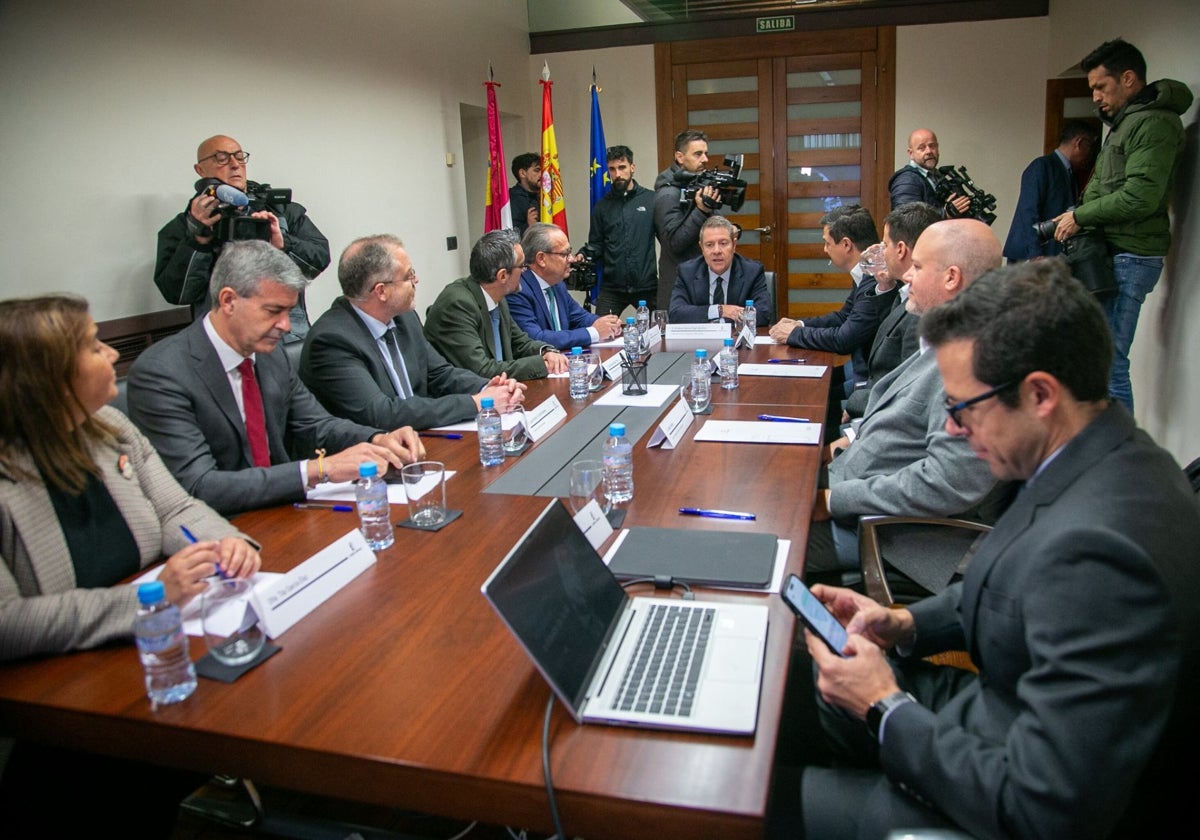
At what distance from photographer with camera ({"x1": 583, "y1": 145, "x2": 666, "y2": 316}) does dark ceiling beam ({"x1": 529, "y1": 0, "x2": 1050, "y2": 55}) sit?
183 centimetres

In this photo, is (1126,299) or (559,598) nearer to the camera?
(559,598)

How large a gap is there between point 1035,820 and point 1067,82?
23.3ft

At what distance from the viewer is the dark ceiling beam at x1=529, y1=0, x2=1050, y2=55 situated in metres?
6.65

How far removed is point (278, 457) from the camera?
2.38 meters

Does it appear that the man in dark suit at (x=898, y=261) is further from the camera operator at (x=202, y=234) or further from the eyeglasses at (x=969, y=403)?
the camera operator at (x=202, y=234)

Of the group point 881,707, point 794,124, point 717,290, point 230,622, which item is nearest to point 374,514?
point 230,622

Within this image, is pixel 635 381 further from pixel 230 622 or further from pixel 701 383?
pixel 230 622

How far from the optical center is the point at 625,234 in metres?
6.04

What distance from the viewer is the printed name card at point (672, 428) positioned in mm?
2373

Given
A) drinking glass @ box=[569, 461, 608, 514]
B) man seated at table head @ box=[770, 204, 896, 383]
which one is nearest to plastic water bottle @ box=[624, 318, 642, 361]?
man seated at table head @ box=[770, 204, 896, 383]

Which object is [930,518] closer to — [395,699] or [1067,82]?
[395,699]

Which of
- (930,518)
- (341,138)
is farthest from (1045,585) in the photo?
(341,138)

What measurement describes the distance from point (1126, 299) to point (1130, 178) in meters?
0.57

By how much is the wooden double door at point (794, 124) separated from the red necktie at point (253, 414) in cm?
553
